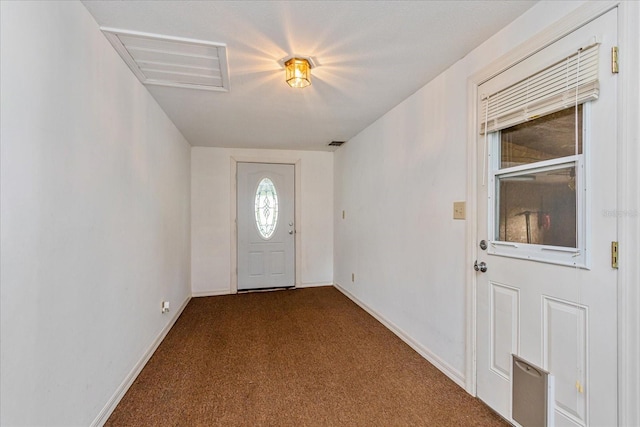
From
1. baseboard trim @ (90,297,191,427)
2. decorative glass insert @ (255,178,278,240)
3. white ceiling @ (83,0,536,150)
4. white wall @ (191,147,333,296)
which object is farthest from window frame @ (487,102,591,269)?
decorative glass insert @ (255,178,278,240)

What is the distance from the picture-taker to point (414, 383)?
2121mm

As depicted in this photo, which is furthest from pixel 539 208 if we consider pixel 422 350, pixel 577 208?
pixel 422 350

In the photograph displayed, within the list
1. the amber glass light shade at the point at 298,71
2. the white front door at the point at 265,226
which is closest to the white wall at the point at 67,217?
the amber glass light shade at the point at 298,71

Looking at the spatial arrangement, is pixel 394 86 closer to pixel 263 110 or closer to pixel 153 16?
pixel 263 110

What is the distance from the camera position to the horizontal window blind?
1299 millimetres

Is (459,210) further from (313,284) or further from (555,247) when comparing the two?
(313,284)

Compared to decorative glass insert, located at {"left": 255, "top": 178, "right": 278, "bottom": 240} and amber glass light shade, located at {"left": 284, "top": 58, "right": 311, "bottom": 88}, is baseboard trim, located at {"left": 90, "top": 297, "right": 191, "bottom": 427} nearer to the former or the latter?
decorative glass insert, located at {"left": 255, "top": 178, "right": 278, "bottom": 240}

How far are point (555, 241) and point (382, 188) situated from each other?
1935 millimetres

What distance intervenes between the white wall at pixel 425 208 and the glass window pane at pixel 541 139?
318 mm

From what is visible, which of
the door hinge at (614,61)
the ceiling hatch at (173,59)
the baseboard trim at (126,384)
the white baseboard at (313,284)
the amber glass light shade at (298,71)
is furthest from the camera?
the white baseboard at (313,284)

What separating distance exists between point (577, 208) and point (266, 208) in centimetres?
407

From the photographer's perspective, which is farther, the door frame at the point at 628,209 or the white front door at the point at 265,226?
the white front door at the point at 265,226

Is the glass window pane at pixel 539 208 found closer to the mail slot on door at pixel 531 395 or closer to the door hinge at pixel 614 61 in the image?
the door hinge at pixel 614 61

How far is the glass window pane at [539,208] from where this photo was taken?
1.42 m
